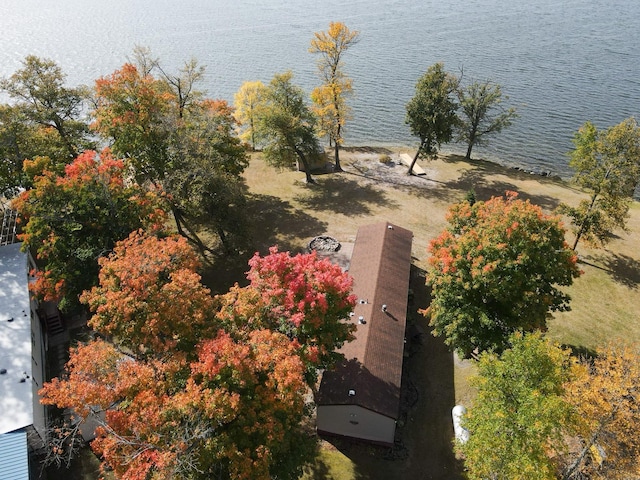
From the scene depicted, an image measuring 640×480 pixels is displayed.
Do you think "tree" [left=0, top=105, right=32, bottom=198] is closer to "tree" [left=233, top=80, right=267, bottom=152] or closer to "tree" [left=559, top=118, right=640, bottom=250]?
"tree" [left=233, top=80, right=267, bottom=152]

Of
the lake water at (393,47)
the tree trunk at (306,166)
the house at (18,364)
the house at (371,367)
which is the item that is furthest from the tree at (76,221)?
the lake water at (393,47)

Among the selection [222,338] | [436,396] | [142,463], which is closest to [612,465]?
[436,396]

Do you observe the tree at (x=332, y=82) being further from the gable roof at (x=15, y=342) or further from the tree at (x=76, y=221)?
the gable roof at (x=15, y=342)

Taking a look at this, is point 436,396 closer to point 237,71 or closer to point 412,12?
point 237,71

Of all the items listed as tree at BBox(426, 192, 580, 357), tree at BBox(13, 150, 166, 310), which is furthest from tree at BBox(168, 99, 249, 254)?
tree at BBox(426, 192, 580, 357)

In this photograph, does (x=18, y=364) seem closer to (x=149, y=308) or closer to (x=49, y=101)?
(x=149, y=308)
